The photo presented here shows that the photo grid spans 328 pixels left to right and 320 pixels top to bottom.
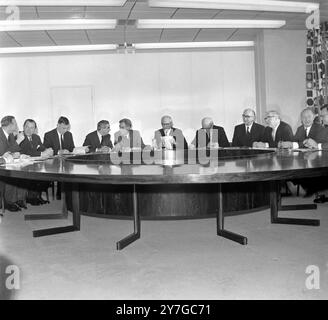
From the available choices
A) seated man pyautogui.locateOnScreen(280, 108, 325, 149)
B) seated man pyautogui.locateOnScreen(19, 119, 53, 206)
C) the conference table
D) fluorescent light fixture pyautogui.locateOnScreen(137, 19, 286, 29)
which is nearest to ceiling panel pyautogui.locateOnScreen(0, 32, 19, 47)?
seated man pyautogui.locateOnScreen(19, 119, 53, 206)

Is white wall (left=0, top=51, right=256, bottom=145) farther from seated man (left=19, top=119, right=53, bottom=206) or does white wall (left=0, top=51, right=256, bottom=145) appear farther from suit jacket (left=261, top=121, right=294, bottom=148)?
suit jacket (left=261, top=121, right=294, bottom=148)

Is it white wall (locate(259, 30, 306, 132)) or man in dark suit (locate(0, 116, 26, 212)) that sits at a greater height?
white wall (locate(259, 30, 306, 132))

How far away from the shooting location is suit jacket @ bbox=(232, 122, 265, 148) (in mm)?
5857

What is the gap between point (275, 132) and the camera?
18.6ft

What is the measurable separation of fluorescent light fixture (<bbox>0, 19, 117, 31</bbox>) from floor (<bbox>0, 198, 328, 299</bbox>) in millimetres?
3210

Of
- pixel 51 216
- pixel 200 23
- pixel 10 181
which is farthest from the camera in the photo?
pixel 200 23

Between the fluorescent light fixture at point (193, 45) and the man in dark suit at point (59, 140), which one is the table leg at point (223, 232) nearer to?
the man in dark suit at point (59, 140)

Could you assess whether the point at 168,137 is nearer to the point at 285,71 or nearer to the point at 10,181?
the point at 10,181

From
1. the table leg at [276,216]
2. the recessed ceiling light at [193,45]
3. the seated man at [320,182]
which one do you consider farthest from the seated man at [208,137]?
the recessed ceiling light at [193,45]

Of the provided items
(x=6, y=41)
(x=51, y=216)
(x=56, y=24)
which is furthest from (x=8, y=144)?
(x=6, y=41)

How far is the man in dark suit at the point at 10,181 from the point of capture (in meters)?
5.21

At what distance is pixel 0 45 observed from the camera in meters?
7.71

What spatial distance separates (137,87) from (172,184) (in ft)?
15.8

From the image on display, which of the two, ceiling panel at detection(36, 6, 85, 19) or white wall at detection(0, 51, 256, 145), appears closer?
ceiling panel at detection(36, 6, 85, 19)
